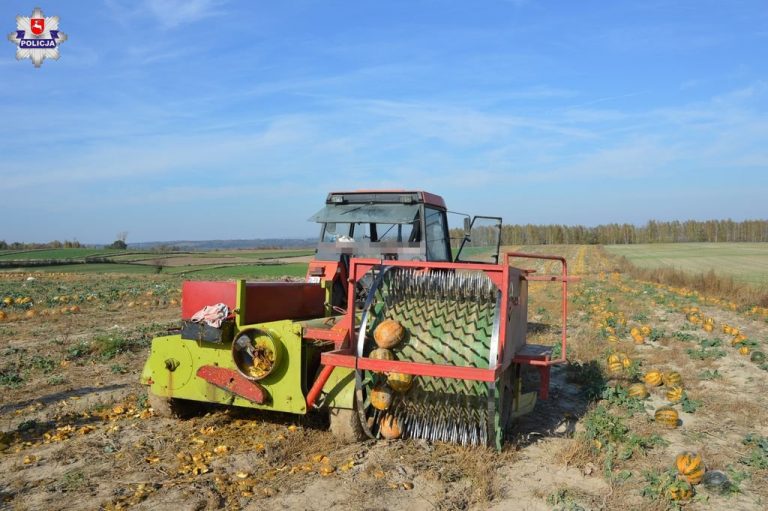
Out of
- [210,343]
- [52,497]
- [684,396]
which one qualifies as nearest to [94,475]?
[52,497]

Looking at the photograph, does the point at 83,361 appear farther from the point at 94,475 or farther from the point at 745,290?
the point at 745,290

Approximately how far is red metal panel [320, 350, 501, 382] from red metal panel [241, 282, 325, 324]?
1.09 metres

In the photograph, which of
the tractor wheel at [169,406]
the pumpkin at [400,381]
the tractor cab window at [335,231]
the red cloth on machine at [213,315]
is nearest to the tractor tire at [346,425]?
the pumpkin at [400,381]

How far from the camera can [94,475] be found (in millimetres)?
4949

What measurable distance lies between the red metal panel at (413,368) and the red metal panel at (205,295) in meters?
1.36

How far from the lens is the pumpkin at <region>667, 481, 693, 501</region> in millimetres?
4578

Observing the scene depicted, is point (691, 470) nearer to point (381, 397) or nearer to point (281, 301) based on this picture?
point (381, 397)

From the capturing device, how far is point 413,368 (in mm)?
4949

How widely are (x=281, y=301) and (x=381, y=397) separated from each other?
165 cm

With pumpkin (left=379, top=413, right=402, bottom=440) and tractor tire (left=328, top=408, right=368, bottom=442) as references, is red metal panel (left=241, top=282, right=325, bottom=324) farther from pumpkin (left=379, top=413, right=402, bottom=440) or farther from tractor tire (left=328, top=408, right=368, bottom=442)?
pumpkin (left=379, top=413, right=402, bottom=440)

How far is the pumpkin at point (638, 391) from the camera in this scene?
747 cm

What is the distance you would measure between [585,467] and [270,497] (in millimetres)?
2569

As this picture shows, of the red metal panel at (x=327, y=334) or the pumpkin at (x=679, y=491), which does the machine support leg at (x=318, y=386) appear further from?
the pumpkin at (x=679, y=491)

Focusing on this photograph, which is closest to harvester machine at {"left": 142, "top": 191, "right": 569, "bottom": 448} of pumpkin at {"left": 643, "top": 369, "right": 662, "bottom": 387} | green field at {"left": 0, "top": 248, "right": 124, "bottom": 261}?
pumpkin at {"left": 643, "top": 369, "right": 662, "bottom": 387}
